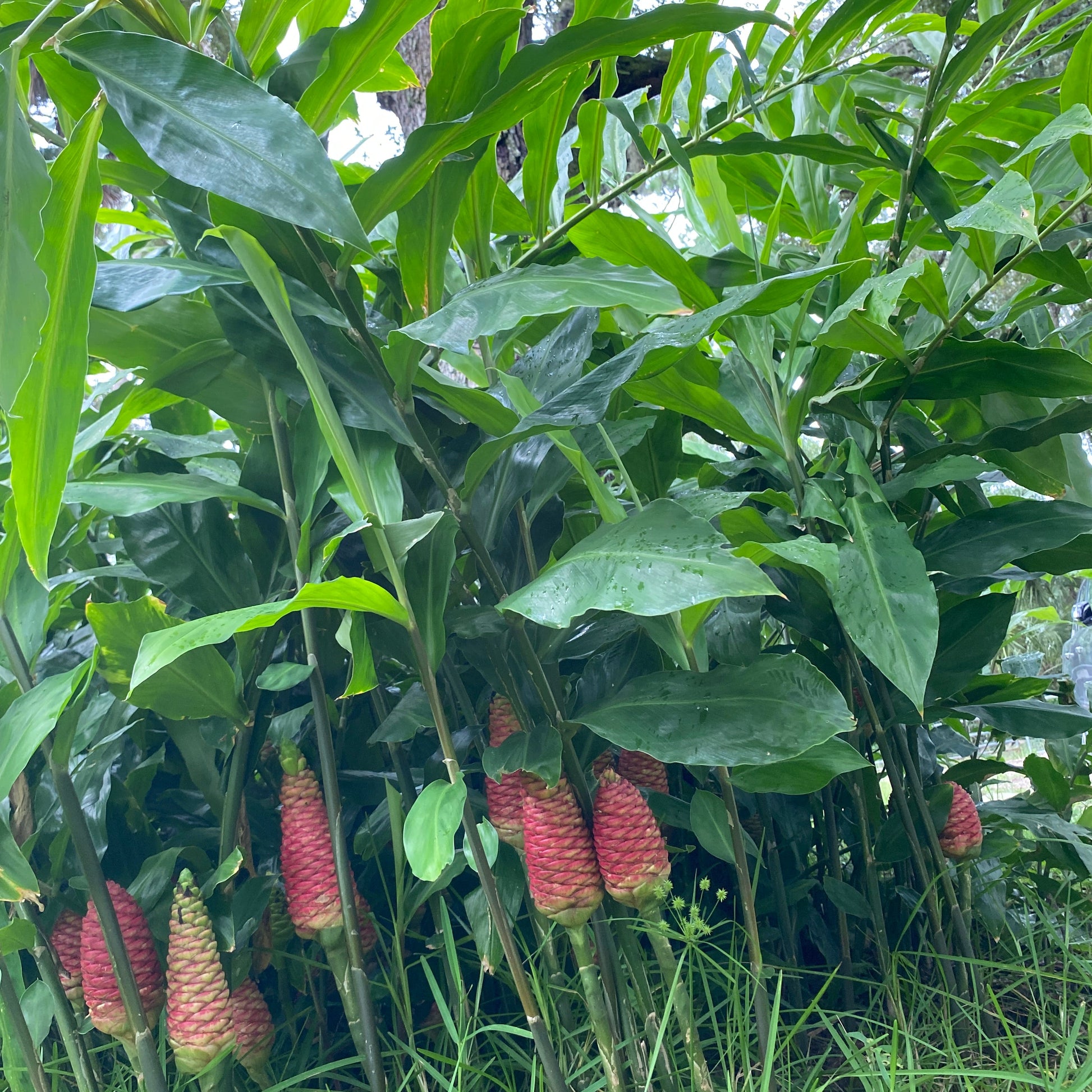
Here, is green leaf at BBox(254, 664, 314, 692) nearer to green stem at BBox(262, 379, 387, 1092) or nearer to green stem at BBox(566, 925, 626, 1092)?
green stem at BBox(262, 379, 387, 1092)

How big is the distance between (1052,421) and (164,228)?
2.52ft

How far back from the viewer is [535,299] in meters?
0.46

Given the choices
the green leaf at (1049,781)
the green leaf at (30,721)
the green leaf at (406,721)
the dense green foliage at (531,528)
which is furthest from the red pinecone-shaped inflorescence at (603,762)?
the green leaf at (1049,781)

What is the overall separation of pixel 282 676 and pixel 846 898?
461 mm

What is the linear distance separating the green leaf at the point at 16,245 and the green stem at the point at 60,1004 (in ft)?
1.38

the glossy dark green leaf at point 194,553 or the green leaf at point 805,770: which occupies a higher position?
the glossy dark green leaf at point 194,553

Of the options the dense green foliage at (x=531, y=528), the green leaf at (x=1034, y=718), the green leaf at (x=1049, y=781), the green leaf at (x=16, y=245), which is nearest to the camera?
the green leaf at (x=16, y=245)

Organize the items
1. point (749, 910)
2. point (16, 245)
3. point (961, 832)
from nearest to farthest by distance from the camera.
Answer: point (16, 245), point (749, 910), point (961, 832)

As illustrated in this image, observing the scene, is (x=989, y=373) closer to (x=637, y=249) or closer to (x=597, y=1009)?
(x=637, y=249)

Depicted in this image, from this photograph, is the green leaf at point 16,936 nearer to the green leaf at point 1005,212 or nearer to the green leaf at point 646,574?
the green leaf at point 646,574

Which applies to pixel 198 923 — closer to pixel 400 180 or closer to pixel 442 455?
pixel 442 455

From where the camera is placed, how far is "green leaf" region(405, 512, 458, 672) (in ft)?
1.62

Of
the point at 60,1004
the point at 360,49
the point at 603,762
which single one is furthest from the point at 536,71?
the point at 60,1004

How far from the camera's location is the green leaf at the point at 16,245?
340 mm
